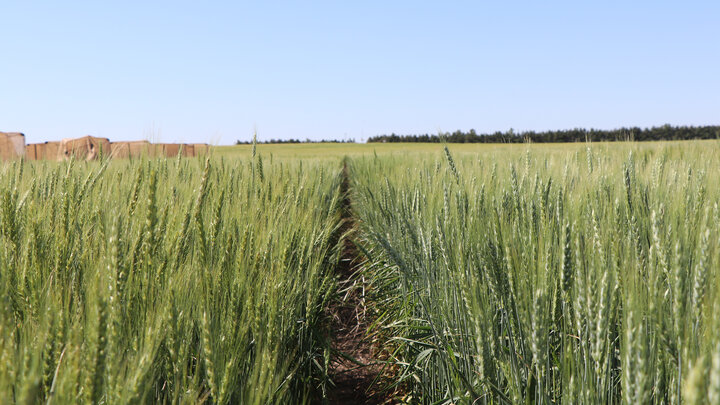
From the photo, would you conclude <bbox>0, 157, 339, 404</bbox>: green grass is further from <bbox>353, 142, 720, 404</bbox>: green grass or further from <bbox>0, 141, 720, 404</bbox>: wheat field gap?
<bbox>353, 142, 720, 404</bbox>: green grass

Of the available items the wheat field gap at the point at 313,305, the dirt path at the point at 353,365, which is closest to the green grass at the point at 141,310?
the wheat field gap at the point at 313,305

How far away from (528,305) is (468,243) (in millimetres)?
466

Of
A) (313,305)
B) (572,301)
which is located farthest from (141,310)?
(572,301)

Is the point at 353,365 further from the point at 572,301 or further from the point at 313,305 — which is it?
the point at 572,301

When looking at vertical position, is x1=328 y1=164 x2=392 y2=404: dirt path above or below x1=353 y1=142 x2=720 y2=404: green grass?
below

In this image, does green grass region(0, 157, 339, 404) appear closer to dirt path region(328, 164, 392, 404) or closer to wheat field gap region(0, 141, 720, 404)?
wheat field gap region(0, 141, 720, 404)

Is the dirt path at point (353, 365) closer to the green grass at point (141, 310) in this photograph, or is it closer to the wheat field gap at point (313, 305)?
the wheat field gap at point (313, 305)

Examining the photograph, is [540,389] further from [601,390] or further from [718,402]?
[718,402]

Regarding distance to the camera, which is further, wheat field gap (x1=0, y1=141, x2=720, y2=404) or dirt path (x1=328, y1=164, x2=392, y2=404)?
dirt path (x1=328, y1=164, x2=392, y2=404)

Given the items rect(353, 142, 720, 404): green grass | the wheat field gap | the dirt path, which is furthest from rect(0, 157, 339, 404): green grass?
rect(353, 142, 720, 404): green grass

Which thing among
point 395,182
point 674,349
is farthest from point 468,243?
point 395,182

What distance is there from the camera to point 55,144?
23.8m

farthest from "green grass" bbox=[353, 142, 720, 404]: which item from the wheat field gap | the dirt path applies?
the dirt path

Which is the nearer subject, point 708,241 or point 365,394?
point 708,241
